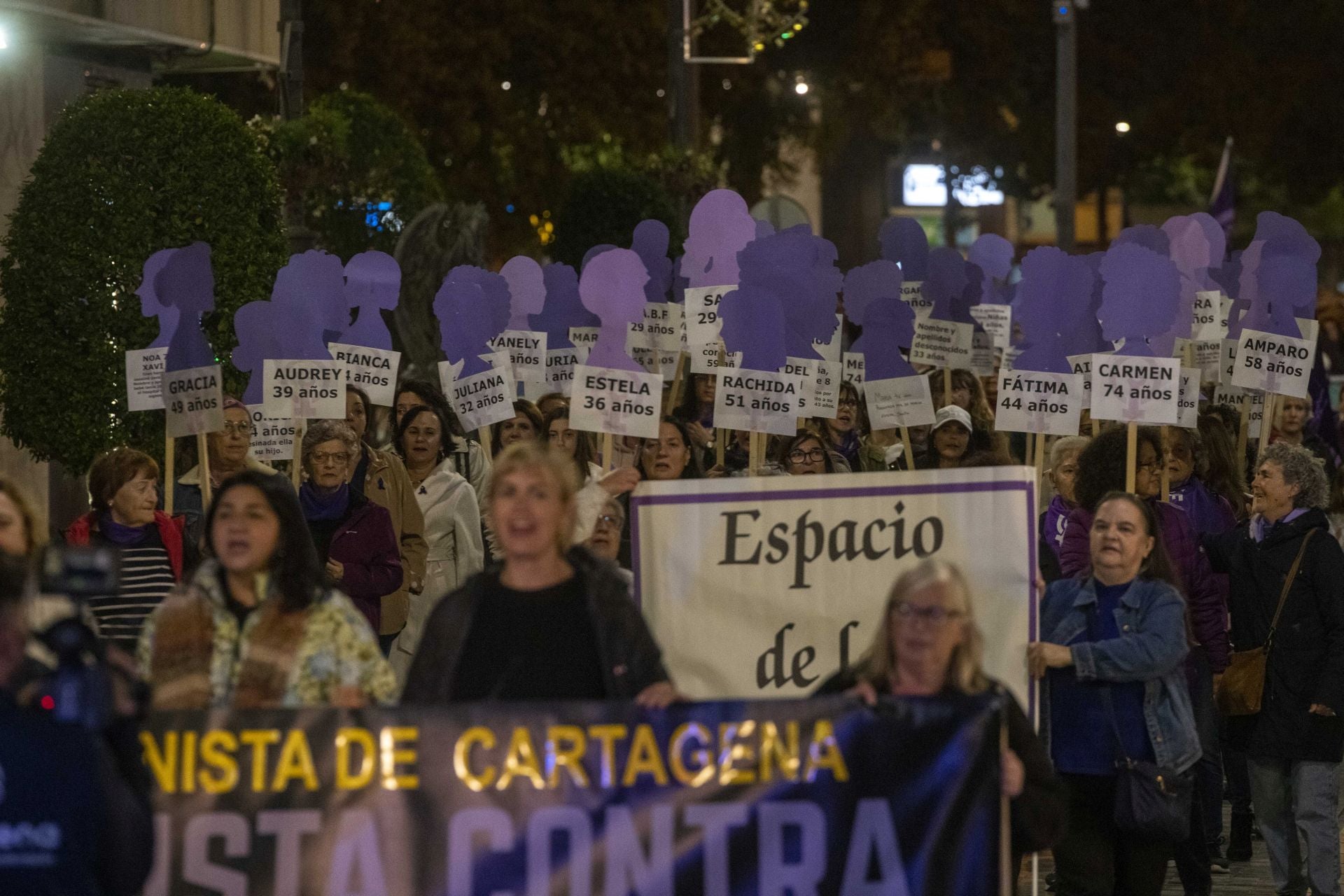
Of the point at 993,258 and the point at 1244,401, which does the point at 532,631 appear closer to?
the point at 1244,401

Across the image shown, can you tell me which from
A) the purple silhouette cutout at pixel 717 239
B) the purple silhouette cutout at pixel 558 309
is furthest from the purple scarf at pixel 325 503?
the purple silhouette cutout at pixel 558 309

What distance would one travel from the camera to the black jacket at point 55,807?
4648 mm

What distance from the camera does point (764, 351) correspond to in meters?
10.2

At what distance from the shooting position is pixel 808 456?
10.1 meters

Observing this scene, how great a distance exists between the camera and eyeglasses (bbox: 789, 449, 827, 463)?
32.9ft

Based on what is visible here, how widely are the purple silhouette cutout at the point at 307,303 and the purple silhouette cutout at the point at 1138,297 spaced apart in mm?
3504

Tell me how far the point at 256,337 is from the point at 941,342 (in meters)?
5.53

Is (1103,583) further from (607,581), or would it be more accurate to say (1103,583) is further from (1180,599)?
(607,581)

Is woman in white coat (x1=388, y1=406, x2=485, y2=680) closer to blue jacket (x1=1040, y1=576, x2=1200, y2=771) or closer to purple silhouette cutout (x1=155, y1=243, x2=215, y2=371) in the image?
purple silhouette cutout (x1=155, y1=243, x2=215, y2=371)

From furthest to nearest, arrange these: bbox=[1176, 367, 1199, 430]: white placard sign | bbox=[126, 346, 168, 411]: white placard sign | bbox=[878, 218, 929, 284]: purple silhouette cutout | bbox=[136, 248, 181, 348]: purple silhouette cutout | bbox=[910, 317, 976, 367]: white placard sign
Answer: bbox=[878, 218, 929, 284]: purple silhouette cutout → bbox=[910, 317, 976, 367]: white placard sign → bbox=[1176, 367, 1199, 430]: white placard sign → bbox=[136, 248, 181, 348]: purple silhouette cutout → bbox=[126, 346, 168, 411]: white placard sign

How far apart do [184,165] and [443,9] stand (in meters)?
16.6

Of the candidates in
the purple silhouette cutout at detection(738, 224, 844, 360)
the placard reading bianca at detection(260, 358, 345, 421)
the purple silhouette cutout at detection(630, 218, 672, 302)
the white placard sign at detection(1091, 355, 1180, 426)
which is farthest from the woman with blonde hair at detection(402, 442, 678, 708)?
the purple silhouette cutout at detection(630, 218, 672, 302)

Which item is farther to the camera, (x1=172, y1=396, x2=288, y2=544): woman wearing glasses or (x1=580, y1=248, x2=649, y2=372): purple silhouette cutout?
(x1=580, y1=248, x2=649, y2=372): purple silhouette cutout

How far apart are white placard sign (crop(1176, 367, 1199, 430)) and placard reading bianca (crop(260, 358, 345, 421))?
149 inches
